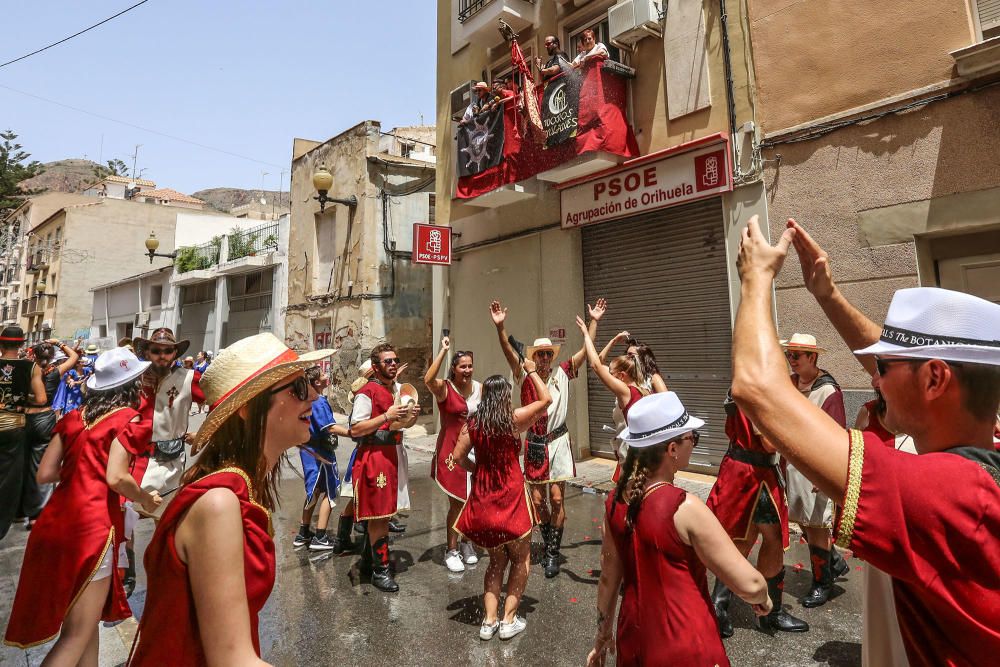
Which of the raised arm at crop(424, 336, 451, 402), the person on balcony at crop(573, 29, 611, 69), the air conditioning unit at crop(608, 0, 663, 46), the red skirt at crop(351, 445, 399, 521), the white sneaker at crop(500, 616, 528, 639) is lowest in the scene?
the white sneaker at crop(500, 616, 528, 639)

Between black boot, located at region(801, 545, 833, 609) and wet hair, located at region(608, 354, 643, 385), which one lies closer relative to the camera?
black boot, located at region(801, 545, 833, 609)

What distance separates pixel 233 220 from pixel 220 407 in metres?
34.8

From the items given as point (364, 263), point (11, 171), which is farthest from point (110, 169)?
point (364, 263)

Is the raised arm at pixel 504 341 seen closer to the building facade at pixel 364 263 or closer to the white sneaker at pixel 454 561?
the white sneaker at pixel 454 561

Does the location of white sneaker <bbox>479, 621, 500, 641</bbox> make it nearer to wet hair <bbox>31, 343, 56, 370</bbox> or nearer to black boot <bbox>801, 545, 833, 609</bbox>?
black boot <bbox>801, 545, 833, 609</bbox>

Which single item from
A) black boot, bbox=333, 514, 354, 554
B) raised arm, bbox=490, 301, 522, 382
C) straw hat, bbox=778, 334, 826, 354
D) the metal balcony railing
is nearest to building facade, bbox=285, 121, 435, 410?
the metal balcony railing

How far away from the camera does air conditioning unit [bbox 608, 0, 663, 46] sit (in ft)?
29.4

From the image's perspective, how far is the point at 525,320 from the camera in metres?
11.2

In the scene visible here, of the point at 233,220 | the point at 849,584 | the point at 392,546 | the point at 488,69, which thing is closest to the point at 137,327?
the point at 233,220

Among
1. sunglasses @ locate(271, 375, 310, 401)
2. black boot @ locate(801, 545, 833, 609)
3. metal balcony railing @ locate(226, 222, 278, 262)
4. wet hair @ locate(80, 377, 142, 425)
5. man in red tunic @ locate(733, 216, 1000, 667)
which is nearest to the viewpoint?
man in red tunic @ locate(733, 216, 1000, 667)

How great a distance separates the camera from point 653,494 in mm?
2240

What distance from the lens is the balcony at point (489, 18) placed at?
11242 millimetres

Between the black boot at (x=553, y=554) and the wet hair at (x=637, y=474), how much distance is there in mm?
2893

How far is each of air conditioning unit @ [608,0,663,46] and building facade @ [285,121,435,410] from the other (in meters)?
9.78
